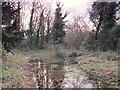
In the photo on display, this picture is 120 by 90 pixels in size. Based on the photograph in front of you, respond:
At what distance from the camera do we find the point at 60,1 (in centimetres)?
1548

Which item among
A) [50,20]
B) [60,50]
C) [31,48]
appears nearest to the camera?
[60,50]

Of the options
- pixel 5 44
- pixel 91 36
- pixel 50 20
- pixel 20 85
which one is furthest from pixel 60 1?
pixel 20 85

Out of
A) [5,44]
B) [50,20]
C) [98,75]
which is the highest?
[50,20]

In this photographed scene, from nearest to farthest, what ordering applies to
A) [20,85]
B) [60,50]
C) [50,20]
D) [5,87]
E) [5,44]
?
[5,87] → [20,85] → [5,44] → [60,50] → [50,20]

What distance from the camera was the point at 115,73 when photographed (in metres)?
6.64

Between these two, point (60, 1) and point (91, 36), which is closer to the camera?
point (91, 36)

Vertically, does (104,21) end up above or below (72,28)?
above

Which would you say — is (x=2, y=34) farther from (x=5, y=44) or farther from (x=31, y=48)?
(x=31, y=48)

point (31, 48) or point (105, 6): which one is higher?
point (105, 6)

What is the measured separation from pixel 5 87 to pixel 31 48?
10.8m

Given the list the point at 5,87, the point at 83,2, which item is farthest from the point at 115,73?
the point at 83,2

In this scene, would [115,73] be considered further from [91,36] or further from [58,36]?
[58,36]

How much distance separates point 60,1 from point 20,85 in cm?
1104

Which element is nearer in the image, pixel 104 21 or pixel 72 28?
pixel 104 21
